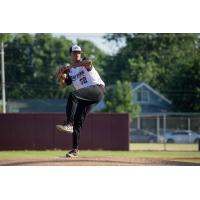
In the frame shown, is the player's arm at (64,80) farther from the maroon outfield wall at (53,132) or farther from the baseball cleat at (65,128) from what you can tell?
the maroon outfield wall at (53,132)

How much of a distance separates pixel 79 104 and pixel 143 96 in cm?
4008

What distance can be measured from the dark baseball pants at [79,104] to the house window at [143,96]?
128ft

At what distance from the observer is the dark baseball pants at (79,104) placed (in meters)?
11.4

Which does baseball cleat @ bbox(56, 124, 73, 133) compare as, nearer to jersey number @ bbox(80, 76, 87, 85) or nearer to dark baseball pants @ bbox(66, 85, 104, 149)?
dark baseball pants @ bbox(66, 85, 104, 149)

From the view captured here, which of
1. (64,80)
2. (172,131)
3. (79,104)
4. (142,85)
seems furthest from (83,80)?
(142,85)

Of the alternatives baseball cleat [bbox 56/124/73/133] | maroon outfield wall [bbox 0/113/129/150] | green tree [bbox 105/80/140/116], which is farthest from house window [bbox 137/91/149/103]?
baseball cleat [bbox 56/124/73/133]

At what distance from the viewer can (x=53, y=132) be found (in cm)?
2597

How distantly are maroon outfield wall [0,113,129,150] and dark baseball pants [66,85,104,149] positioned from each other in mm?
11559

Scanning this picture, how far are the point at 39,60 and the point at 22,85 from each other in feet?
6.72

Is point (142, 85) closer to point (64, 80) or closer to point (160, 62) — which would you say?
point (160, 62)

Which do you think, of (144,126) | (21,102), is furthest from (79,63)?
(21,102)

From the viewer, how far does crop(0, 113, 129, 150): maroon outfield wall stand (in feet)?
77.1
